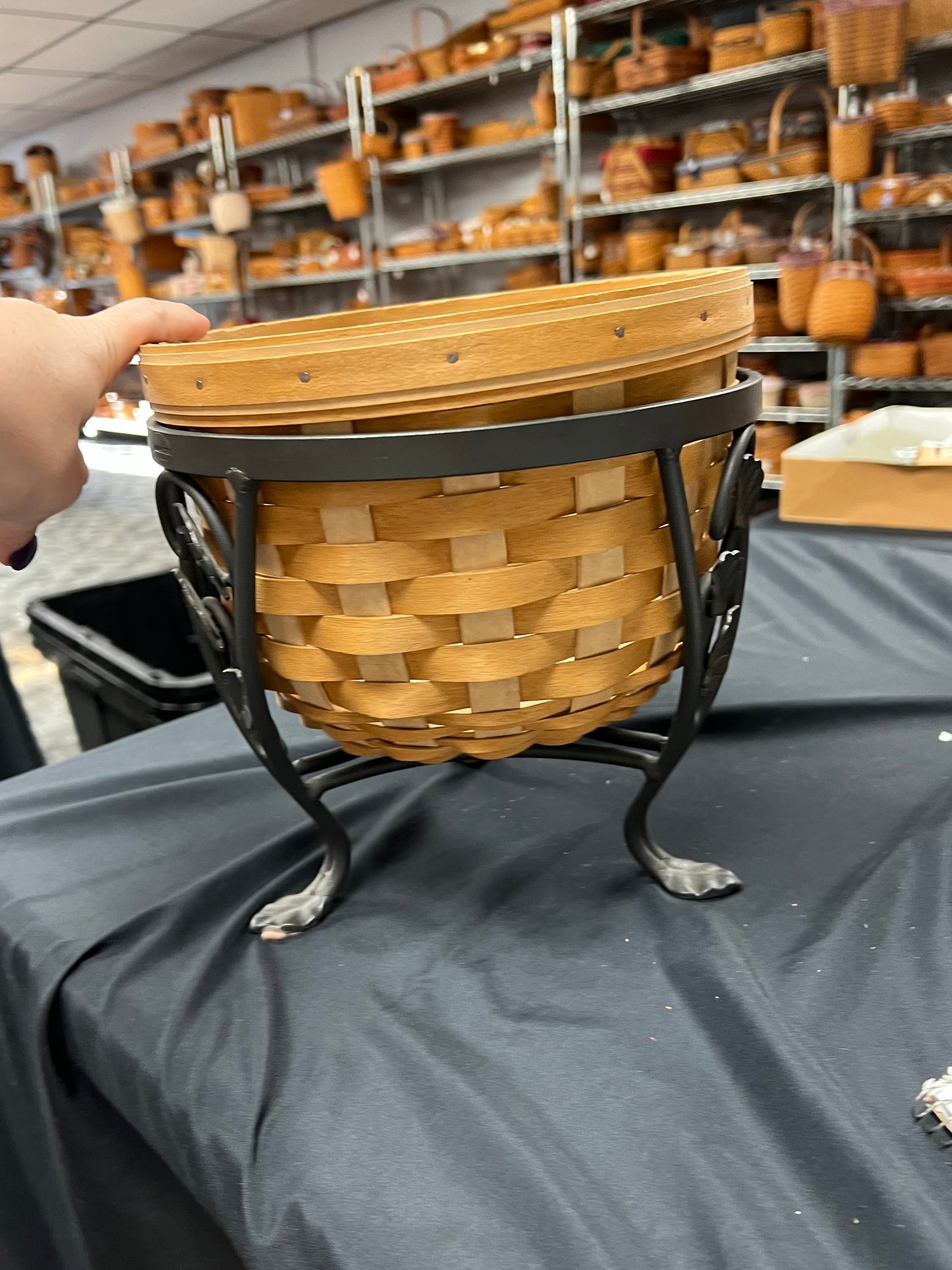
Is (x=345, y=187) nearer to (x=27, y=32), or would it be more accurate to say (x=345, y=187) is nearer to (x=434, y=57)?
(x=434, y=57)

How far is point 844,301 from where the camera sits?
278 centimetres

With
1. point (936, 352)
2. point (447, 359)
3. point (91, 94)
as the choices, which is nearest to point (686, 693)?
point (447, 359)

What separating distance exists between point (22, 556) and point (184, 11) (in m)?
4.98

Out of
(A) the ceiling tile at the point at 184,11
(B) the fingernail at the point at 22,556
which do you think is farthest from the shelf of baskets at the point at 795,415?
(A) the ceiling tile at the point at 184,11

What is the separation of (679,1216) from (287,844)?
0.39 metres

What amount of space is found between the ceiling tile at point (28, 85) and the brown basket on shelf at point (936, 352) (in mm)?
5448

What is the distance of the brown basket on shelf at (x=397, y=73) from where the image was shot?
4.03 m

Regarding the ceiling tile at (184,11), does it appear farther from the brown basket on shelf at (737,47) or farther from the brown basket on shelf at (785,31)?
the brown basket on shelf at (785,31)

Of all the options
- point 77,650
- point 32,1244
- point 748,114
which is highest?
point 748,114

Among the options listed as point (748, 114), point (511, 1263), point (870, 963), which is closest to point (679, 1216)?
point (511, 1263)

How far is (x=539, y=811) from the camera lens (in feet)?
2.43

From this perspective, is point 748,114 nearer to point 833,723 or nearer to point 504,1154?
point 833,723

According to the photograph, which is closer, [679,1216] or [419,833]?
[679,1216]

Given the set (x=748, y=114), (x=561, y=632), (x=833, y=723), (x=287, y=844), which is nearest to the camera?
(x=561, y=632)
